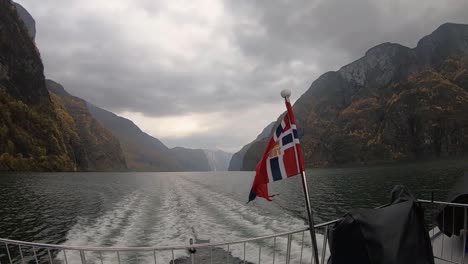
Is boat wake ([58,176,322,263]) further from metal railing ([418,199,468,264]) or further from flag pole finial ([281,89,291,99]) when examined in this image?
flag pole finial ([281,89,291,99])

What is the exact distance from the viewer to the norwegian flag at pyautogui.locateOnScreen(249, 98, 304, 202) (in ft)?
17.9

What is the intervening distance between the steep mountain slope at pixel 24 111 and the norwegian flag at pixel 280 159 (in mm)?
117197

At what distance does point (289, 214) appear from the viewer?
105ft

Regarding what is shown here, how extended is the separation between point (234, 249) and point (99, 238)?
10.2 m

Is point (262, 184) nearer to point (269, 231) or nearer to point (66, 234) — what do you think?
point (269, 231)

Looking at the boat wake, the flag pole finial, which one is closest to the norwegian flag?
the flag pole finial

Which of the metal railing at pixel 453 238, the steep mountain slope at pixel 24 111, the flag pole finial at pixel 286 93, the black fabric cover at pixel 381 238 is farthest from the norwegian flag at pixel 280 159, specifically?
the steep mountain slope at pixel 24 111

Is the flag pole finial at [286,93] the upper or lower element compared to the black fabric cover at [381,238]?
upper

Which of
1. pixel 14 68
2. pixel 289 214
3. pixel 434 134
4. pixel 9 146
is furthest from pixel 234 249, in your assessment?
pixel 434 134

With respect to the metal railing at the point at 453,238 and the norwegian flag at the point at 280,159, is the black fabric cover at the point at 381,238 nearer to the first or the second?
the norwegian flag at the point at 280,159

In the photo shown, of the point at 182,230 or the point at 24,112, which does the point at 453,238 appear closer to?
the point at 182,230

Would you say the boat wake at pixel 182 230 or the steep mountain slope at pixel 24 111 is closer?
the boat wake at pixel 182 230

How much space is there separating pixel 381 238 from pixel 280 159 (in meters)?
1.80

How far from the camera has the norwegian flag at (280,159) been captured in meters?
5.44
